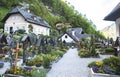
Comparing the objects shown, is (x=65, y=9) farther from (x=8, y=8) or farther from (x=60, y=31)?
(x=8, y=8)

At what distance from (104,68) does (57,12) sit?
84.8 m

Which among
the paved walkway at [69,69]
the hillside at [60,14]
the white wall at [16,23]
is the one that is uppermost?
the hillside at [60,14]

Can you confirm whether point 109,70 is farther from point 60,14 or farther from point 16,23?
point 60,14

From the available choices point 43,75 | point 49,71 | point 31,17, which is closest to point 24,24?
point 31,17

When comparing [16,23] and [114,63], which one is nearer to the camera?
[114,63]

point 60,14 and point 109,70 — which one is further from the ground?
point 60,14

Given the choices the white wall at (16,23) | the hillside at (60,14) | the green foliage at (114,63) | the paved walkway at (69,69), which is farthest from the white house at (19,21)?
the green foliage at (114,63)

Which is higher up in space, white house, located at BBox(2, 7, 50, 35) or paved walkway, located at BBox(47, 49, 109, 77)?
white house, located at BBox(2, 7, 50, 35)

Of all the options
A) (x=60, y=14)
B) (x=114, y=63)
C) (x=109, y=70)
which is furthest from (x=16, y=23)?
(x=109, y=70)

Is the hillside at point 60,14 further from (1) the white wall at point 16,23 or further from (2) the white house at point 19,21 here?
(1) the white wall at point 16,23

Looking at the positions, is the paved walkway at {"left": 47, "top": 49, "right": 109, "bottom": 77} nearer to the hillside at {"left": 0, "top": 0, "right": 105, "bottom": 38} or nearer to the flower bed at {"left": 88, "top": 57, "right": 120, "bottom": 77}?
the flower bed at {"left": 88, "top": 57, "right": 120, "bottom": 77}

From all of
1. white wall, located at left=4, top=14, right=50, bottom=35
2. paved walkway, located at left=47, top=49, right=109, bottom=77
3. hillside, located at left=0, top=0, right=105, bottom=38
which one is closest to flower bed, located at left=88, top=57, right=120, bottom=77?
paved walkway, located at left=47, top=49, right=109, bottom=77

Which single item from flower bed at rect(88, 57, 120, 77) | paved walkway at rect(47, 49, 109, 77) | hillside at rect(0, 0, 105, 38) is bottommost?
paved walkway at rect(47, 49, 109, 77)

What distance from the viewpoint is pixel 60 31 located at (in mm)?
82750
